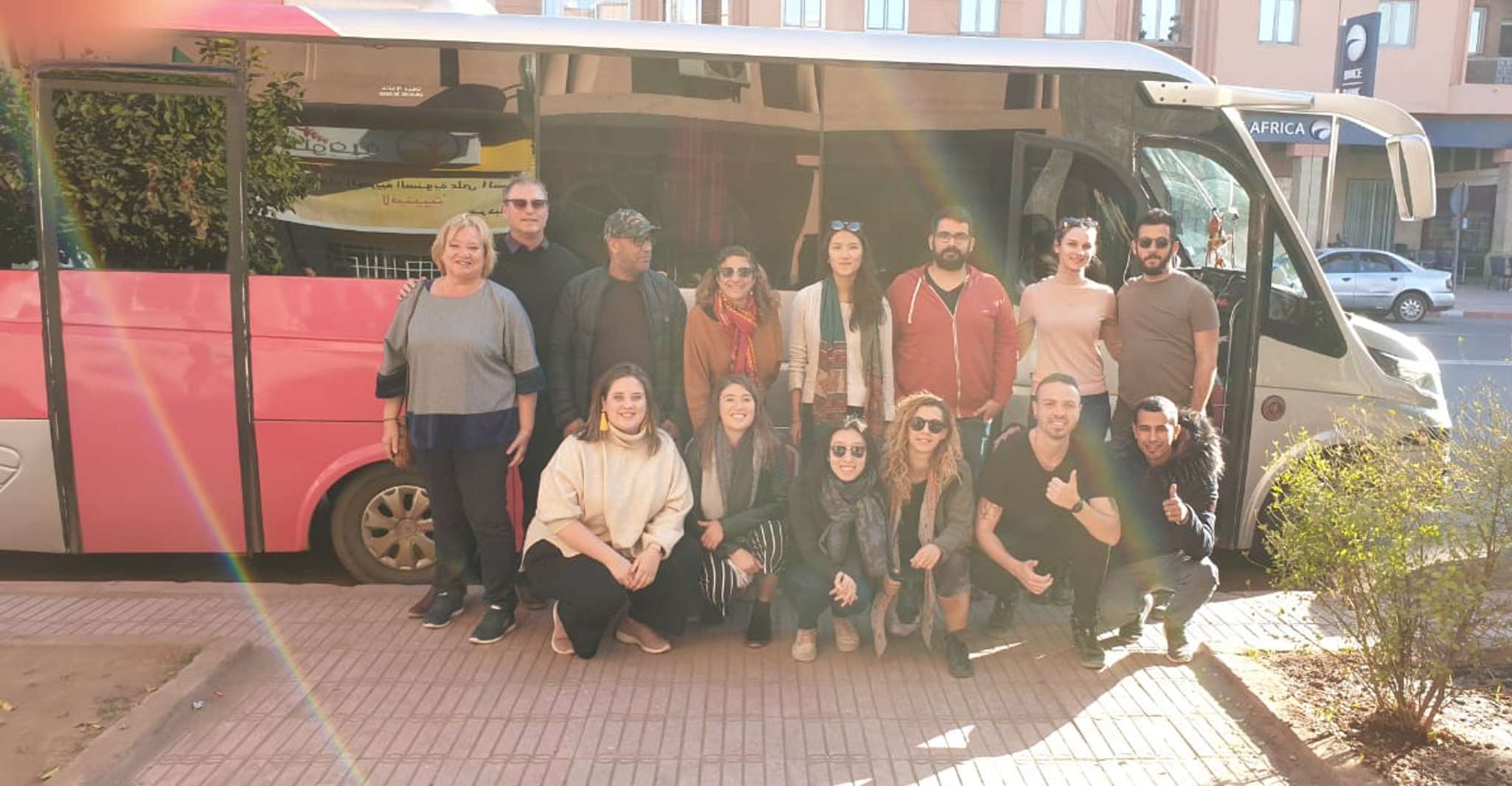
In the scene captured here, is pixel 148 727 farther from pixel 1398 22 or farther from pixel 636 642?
pixel 1398 22

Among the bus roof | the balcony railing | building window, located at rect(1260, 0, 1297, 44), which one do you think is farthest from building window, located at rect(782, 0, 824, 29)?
the bus roof

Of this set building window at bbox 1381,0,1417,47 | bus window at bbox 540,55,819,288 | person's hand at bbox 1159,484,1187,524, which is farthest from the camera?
building window at bbox 1381,0,1417,47

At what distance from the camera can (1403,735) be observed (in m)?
4.11

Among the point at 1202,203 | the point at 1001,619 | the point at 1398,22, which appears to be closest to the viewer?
the point at 1001,619

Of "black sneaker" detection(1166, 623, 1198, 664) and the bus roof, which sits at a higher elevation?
the bus roof

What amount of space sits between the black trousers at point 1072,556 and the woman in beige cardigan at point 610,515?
1.43 meters

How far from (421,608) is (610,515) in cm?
131

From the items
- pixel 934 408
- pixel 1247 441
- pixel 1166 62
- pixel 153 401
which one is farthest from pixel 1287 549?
pixel 153 401

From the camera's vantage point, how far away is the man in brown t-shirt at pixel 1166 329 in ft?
17.8

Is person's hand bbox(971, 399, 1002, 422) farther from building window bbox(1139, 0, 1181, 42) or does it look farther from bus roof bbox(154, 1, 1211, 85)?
building window bbox(1139, 0, 1181, 42)

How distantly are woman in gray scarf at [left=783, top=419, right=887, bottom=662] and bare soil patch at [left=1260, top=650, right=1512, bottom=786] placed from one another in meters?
1.77

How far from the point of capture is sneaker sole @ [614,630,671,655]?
5094 mm

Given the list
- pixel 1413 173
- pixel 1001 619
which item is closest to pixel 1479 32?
pixel 1413 173

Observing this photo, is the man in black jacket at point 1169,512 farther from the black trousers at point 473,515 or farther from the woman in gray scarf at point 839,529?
the black trousers at point 473,515
